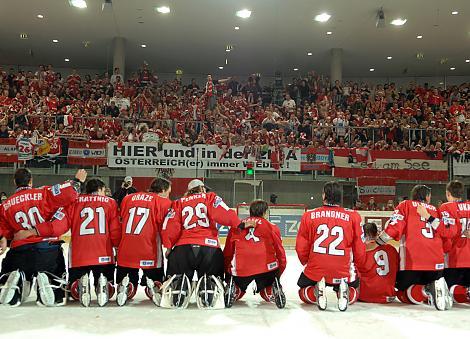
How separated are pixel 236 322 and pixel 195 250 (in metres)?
1.00

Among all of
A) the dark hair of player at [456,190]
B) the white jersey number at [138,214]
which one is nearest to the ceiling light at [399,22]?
the dark hair of player at [456,190]

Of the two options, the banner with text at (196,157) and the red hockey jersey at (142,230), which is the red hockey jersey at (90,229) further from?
the banner with text at (196,157)

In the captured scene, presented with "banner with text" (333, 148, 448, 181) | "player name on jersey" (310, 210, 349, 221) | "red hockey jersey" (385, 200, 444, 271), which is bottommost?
"red hockey jersey" (385, 200, 444, 271)

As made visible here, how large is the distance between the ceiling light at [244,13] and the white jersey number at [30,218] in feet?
37.8

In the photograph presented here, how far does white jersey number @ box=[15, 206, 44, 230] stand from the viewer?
5098mm

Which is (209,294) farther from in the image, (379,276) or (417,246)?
(417,246)

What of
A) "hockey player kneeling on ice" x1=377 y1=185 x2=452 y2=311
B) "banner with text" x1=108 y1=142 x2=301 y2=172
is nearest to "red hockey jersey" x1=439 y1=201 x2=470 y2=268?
"hockey player kneeling on ice" x1=377 y1=185 x2=452 y2=311

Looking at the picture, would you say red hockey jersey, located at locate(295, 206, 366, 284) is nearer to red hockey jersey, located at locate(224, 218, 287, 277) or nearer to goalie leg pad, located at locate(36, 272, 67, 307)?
red hockey jersey, located at locate(224, 218, 287, 277)

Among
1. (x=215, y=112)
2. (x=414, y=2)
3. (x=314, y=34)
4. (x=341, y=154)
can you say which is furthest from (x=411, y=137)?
(x=215, y=112)

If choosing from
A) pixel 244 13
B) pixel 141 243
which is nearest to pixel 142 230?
pixel 141 243

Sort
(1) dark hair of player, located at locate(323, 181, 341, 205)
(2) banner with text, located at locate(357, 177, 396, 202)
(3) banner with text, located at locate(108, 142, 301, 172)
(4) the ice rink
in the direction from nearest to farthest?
(4) the ice rink < (1) dark hair of player, located at locate(323, 181, 341, 205) < (3) banner with text, located at locate(108, 142, 301, 172) < (2) banner with text, located at locate(357, 177, 396, 202)

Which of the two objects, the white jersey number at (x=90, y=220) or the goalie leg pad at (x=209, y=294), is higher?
the white jersey number at (x=90, y=220)

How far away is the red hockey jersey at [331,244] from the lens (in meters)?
5.02

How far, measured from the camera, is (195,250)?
5.14m
